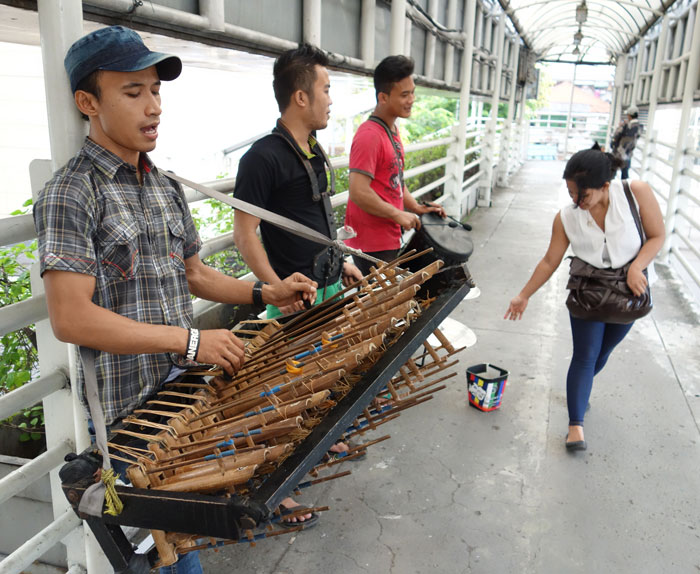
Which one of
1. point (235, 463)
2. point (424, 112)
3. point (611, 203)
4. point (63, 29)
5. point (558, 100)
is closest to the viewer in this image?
point (235, 463)

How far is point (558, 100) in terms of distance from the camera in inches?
1927

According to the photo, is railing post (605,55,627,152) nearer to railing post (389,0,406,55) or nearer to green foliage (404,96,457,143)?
green foliage (404,96,457,143)

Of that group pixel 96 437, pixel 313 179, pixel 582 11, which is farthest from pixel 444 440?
pixel 582 11

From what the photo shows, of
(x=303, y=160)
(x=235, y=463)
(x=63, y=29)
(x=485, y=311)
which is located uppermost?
(x=63, y=29)

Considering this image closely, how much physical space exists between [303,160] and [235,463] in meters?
1.53

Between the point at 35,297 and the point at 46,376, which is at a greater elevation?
the point at 35,297

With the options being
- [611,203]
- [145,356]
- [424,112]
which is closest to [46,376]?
[145,356]

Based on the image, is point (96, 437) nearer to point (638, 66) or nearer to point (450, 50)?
point (450, 50)

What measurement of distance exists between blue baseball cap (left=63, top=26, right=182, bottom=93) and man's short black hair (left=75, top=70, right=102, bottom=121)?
1 centimetres

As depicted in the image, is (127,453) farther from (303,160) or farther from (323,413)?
(303,160)

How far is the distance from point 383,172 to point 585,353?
155 cm

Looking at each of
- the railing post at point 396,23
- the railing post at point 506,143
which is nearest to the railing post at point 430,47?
the railing post at point 396,23

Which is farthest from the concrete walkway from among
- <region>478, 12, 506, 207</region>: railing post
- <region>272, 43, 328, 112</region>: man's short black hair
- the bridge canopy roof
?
the bridge canopy roof

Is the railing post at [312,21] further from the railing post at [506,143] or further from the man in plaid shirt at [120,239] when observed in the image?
the railing post at [506,143]
